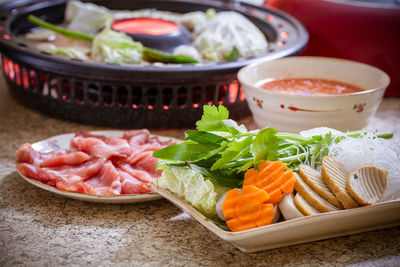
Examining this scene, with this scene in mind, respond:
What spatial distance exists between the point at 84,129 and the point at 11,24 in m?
0.87

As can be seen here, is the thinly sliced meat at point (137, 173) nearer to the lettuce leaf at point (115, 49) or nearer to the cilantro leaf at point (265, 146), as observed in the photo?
the cilantro leaf at point (265, 146)

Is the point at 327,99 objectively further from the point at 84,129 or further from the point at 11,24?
the point at 11,24

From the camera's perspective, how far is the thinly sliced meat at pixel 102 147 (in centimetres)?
174

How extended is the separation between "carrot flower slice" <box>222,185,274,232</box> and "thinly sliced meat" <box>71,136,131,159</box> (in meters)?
0.60

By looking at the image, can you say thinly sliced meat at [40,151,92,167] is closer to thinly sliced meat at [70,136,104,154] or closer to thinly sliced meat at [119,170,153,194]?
thinly sliced meat at [70,136,104,154]

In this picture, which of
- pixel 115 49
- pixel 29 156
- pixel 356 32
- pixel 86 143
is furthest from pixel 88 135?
pixel 356 32

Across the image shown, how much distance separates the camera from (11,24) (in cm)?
265

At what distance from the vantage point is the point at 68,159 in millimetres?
1743

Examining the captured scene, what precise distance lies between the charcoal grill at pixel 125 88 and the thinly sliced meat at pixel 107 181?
454 mm

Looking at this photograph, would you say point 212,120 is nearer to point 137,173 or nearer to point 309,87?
point 137,173

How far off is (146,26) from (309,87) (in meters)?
1.04

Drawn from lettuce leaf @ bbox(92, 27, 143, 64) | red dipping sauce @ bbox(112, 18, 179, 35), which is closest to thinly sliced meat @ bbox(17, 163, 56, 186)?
lettuce leaf @ bbox(92, 27, 143, 64)

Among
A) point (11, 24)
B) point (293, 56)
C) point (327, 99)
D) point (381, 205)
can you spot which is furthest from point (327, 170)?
point (11, 24)

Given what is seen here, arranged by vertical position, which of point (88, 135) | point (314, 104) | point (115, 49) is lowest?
point (88, 135)
